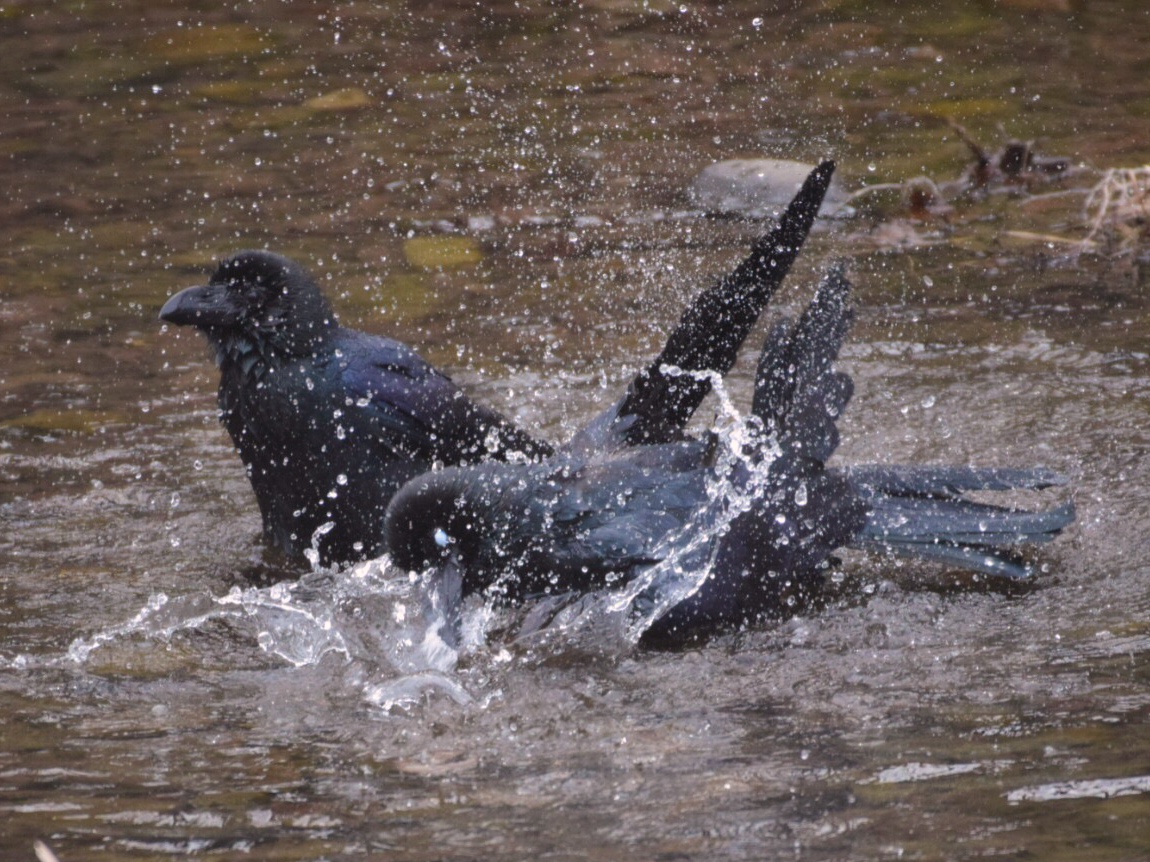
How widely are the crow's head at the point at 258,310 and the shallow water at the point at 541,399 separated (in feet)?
2.21

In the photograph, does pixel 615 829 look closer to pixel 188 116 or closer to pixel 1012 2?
pixel 188 116

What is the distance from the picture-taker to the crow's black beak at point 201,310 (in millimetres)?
6148

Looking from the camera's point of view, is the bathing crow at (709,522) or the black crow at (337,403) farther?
the black crow at (337,403)

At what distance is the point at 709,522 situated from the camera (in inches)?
211

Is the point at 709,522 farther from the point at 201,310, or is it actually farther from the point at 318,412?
the point at 201,310

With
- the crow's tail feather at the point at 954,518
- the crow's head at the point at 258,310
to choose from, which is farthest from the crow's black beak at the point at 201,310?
the crow's tail feather at the point at 954,518

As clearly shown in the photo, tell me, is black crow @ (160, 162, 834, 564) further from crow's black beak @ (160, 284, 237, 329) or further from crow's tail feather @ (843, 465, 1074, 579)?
crow's tail feather @ (843, 465, 1074, 579)

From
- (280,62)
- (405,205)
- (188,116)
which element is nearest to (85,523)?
(405,205)

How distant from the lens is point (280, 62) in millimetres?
11719

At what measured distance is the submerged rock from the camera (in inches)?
352

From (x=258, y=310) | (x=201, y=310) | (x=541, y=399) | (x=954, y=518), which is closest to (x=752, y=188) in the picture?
(x=541, y=399)

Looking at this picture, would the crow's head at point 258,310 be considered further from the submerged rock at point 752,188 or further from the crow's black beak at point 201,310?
the submerged rock at point 752,188

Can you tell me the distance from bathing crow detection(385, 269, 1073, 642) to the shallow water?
7.1 inches

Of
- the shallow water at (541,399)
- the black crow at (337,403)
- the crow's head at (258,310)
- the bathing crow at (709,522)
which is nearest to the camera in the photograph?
the shallow water at (541,399)
